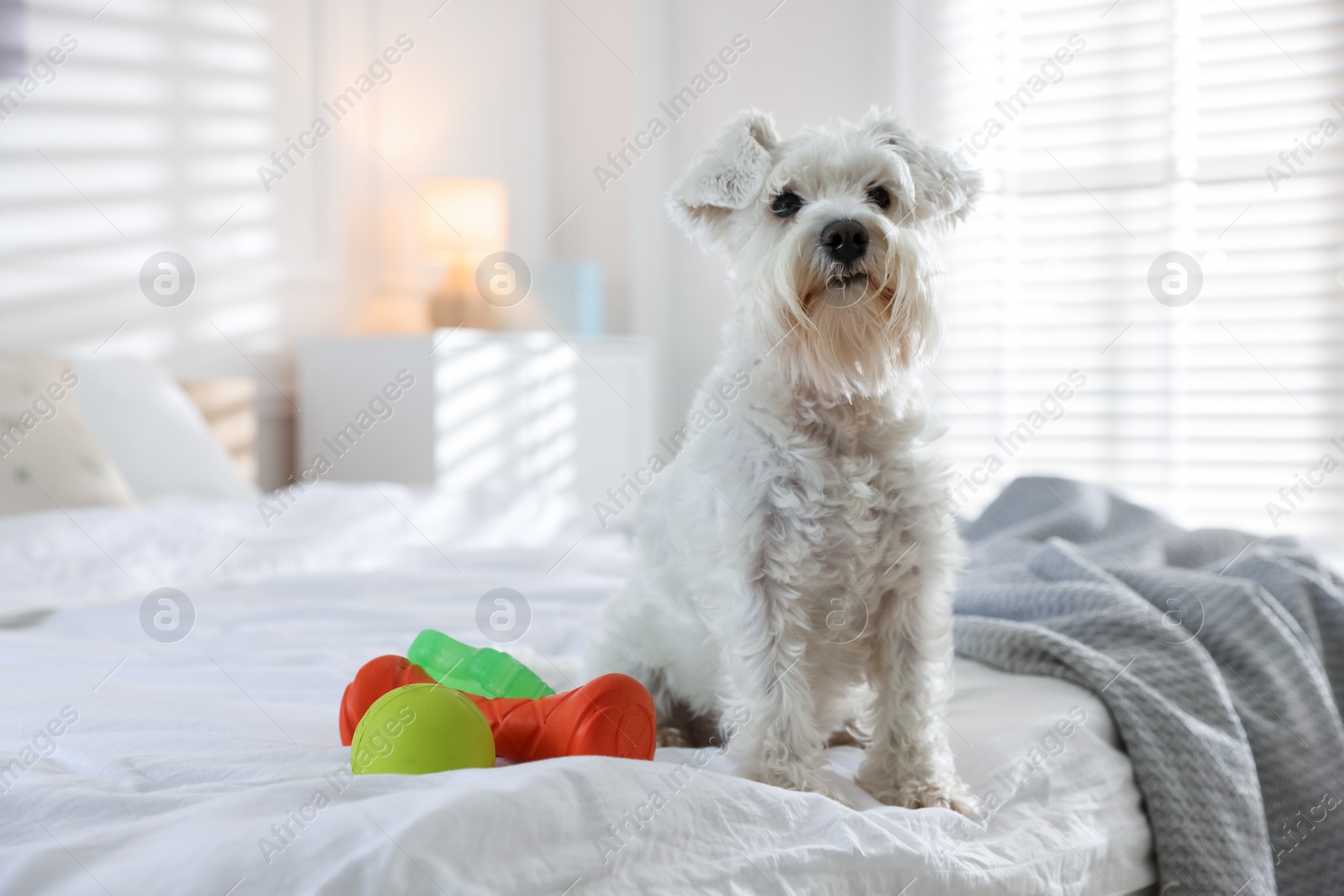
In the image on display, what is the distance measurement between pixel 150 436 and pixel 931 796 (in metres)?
2.40

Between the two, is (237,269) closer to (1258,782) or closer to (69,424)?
(69,424)

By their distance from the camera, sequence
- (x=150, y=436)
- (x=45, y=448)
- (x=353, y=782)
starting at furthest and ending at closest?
(x=150, y=436), (x=45, y=448), (x=353, y=782)

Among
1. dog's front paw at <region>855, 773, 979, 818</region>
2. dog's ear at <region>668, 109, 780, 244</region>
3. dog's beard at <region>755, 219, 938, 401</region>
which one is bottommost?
dog's front paw at <region>855, 773, 979, 818</region>

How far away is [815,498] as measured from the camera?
115cm

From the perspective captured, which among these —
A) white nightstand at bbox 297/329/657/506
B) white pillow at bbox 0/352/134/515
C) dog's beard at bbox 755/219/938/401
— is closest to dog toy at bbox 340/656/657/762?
dog's beard at bbox 755/219/938/401

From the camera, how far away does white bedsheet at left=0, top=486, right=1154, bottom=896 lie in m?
0.74

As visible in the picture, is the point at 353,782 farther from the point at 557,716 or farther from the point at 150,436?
the point at 150,436

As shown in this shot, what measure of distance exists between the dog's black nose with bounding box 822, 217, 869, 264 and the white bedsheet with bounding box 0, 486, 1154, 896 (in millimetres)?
612

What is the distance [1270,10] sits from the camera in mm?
3533

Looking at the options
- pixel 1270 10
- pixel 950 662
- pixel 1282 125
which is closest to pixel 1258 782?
pixel 950 662

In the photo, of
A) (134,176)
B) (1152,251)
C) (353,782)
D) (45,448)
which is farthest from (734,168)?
(1152,251)

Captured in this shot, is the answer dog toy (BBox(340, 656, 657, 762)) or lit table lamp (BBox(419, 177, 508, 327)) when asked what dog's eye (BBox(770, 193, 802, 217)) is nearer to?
dog toy (BBox(340, 656, 657, 762))

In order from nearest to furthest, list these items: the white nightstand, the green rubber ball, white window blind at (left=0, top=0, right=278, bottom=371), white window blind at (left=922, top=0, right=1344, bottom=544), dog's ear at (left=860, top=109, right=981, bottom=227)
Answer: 1. the green rubber ball
2. dog's ear at (left=860, top=109, right=981, bottom=227)
3. white window blind at (left=0, top=0, right=278, bottom=371)
4. white window blind at (left=922, top=0, right=1344, bottom=544)
5. the white nightstand

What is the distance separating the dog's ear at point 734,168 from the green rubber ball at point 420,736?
697 millimetres
